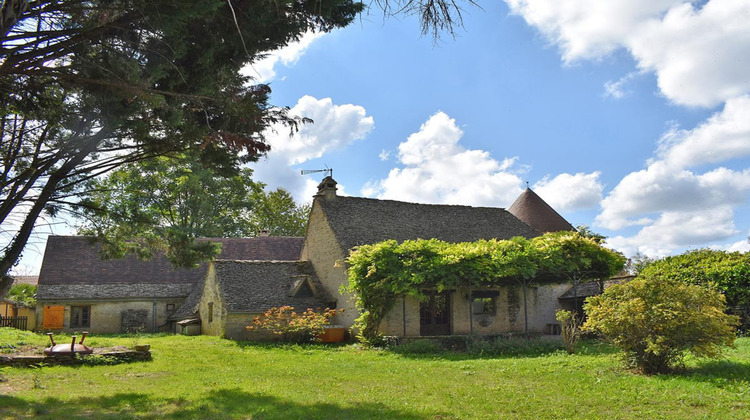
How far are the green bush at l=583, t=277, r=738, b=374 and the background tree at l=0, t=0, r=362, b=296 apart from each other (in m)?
7.67

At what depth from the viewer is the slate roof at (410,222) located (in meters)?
24.4

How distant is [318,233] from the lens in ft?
84.2

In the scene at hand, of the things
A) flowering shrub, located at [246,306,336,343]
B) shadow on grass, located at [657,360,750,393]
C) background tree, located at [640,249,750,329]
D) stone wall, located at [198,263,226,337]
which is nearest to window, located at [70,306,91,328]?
stone wall, located at [198,263,226,337]

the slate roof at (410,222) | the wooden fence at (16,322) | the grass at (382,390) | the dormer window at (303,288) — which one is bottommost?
the wooden fence at (16,322)

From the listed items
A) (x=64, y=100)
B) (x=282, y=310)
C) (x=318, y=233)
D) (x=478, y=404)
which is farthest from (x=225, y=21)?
(x=318, y=233)

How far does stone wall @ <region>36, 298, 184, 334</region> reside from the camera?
28.4 meters

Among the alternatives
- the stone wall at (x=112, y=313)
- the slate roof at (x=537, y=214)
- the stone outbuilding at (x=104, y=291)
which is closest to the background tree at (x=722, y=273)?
the slate roof at (x=537, y=214)

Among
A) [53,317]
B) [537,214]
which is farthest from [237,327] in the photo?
[537,214]

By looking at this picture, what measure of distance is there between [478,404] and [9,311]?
39787 mm

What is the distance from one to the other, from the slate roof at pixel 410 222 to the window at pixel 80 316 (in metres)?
14.8

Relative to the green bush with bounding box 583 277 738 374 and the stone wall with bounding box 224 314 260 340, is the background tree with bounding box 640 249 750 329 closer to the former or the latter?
the green bush with bounding box 583 277 738 374

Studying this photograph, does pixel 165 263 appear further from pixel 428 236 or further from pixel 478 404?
pixel 478 404

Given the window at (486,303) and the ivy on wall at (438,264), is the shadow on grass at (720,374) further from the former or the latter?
the window at (486,303)

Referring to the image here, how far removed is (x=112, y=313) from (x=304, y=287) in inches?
494
